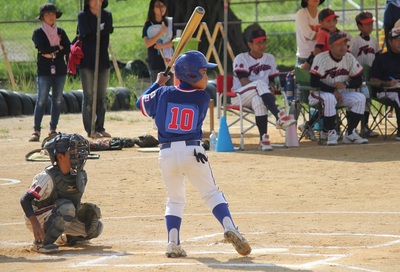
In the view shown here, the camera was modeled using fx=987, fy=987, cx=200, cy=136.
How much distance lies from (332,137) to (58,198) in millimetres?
7343

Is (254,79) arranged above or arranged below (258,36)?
below

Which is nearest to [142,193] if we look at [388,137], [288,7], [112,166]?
[112,166]

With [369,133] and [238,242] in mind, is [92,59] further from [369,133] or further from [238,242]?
[238,242]

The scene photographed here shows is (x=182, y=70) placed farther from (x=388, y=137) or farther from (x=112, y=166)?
(x=388, y=137)

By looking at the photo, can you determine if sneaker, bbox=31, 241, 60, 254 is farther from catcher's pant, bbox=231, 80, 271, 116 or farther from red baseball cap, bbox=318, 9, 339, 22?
red baseball cap, bbox=318, 9, 339, 22

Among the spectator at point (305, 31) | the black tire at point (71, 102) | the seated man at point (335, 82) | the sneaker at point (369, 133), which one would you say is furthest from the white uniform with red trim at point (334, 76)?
the black tire at point (71, 102)

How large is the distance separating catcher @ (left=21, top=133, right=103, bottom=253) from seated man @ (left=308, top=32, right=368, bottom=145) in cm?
695

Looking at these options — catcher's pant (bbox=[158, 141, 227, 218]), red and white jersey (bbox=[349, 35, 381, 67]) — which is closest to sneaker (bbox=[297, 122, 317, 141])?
red and white jersey (bbox=[349, 35, 381, 67])

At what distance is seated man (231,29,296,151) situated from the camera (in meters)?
14.3

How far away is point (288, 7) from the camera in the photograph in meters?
35.6

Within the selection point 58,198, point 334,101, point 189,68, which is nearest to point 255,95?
point 334,101

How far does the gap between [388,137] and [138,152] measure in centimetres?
413

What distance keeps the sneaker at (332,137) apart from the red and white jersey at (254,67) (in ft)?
3.99

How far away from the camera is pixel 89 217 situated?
845cm
